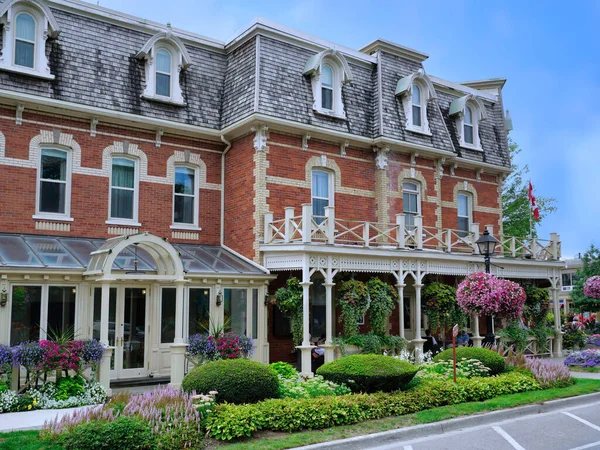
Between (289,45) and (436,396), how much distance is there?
12.2 metres

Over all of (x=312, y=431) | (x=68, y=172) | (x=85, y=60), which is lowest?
(x=312, y=431)

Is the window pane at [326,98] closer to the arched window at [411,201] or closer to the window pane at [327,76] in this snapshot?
Answer: the window pane at [327,76]

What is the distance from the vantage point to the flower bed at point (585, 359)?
62.2 ft

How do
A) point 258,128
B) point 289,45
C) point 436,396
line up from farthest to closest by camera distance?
1. point 289,45
2. point 258,128
3. point 436,396

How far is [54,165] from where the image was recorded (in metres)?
17.1

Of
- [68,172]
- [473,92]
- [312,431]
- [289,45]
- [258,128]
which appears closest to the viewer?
[312,431]

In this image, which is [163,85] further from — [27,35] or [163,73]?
[27,35]

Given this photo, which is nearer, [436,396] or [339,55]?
[436,396]

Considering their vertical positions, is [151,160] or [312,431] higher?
[151,160]

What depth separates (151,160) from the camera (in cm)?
1845

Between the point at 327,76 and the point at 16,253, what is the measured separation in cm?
1095

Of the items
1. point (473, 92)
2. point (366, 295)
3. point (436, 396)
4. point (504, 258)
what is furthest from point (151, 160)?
point (473, 92)

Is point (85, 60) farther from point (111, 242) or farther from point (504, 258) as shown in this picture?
point (504, 258)

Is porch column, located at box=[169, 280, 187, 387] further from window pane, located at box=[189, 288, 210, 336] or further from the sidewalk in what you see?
the sidewalk
